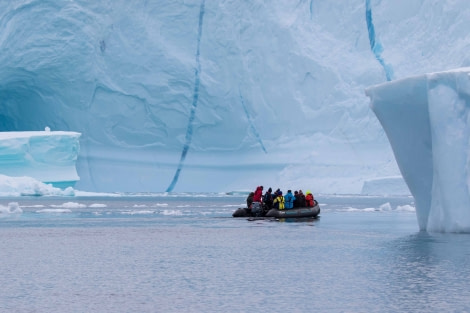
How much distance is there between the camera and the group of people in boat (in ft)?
58.1

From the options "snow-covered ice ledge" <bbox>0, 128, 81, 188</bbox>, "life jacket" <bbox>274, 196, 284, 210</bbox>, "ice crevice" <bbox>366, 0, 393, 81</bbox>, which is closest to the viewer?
"life jacket" <bbox>274, 196, 284, 210</bbox>

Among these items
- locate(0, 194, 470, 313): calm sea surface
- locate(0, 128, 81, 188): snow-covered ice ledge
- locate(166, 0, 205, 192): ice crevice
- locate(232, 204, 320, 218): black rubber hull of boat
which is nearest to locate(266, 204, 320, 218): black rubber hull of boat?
locate(232, 204, 320, 218): black rubber hull of boat

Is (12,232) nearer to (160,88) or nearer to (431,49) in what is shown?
(160,88)

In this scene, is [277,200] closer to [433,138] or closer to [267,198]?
[267,198]

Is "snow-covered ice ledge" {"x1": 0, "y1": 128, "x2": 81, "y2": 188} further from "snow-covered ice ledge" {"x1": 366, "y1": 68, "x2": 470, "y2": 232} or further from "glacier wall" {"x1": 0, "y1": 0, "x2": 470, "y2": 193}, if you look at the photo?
"snow-covered ice ledge" {"x1": 366, "y1": 68, "x2": 470, "y2": 232}

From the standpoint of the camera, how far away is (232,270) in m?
7.70

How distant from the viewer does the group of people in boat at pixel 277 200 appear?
1772 cm

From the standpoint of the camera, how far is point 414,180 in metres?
12.7

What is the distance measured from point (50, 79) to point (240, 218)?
14.1 metres

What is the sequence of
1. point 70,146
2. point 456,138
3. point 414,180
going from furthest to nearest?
point 70,146
point 414,180
point 456,138

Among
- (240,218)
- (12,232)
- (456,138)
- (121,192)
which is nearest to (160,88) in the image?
(121,192)

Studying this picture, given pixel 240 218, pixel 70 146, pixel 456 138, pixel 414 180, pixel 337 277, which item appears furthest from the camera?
pixel 70 146

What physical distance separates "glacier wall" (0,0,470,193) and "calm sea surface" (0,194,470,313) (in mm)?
16933

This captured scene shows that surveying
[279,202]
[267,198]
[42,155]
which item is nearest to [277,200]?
[279,202]
